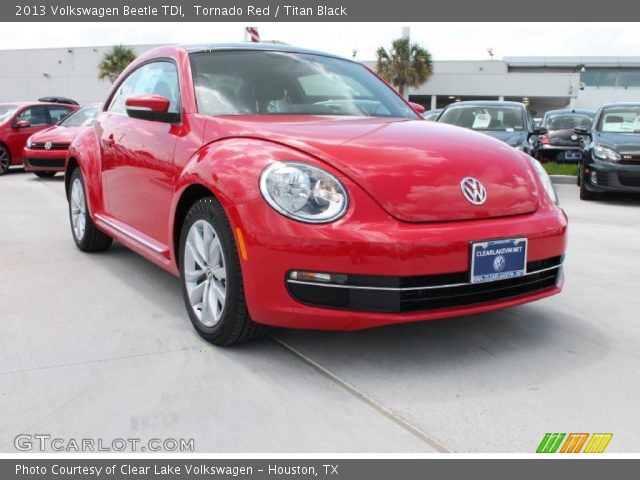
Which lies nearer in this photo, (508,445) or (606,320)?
(508,445)

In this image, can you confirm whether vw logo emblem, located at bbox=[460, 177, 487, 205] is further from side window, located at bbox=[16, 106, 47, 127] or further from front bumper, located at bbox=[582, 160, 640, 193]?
side window, located at bbox=[16, 106, 47, 127]

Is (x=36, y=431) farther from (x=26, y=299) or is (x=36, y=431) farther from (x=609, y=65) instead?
(x=609, y=65)

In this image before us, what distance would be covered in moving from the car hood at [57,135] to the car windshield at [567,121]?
9.52m

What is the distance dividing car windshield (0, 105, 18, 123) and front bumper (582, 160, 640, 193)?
1056 centimetres

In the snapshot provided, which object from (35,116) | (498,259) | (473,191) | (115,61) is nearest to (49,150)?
(35,116)

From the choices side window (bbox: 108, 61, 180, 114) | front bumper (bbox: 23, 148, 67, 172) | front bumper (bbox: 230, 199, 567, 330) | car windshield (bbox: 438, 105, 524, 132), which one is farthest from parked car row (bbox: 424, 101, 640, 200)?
front bumper (bbox: 230, 199, 567, 330)

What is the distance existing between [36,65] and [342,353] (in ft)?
160

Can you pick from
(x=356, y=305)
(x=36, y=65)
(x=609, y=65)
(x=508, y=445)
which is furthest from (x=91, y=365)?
(x=609, y=65)

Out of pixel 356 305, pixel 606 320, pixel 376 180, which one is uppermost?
pixel 376 180

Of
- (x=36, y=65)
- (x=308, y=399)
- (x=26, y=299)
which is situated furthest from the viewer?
(x=36, y=65)

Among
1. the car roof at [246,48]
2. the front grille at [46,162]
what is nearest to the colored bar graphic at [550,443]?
the car roof at [246,48]

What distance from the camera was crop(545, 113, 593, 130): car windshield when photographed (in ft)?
44.8

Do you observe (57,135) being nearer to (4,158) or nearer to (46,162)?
(46,162)

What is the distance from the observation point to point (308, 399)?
2488 millimetres
